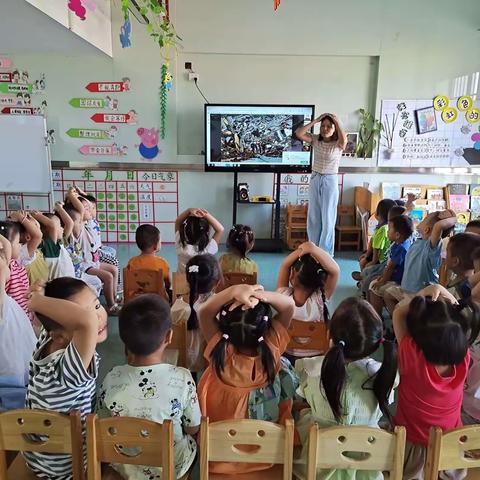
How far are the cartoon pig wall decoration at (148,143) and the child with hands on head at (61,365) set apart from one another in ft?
14.1

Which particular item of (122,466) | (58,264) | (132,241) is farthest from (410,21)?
(122,466)

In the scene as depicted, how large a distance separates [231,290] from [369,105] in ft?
15.1

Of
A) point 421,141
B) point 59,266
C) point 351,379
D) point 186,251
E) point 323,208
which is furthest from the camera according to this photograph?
point 421,141

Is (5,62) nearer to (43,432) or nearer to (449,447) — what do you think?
(43,432)

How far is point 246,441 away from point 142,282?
1641 mm

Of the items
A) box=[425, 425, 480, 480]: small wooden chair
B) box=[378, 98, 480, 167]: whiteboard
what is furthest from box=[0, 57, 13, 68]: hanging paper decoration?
box=[425, 425, 480, 480]: small wooden chair

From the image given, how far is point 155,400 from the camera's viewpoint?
1.33 meters

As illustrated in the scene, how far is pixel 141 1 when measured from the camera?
5.16 meters

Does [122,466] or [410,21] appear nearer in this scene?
[122,466]

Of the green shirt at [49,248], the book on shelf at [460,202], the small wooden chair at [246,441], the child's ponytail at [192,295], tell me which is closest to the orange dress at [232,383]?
the small wooden chair at [246,441]

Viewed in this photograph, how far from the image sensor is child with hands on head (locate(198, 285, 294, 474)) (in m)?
1.48

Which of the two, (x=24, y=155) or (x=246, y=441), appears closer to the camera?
(x=246, y=441)

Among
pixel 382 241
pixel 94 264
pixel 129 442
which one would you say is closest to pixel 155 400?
pixel 129 442

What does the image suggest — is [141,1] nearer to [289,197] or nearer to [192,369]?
[289,197]
